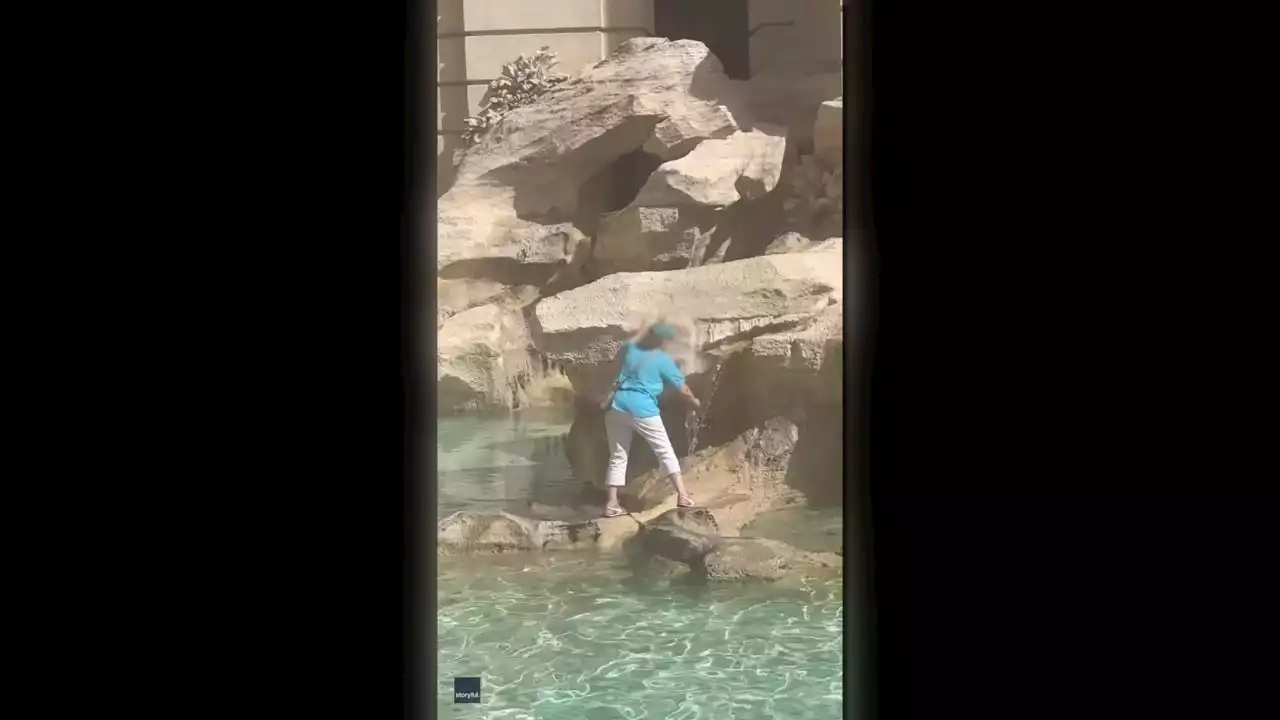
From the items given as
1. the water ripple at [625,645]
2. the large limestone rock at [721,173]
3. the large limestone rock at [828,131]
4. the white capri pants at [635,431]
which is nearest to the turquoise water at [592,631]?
the water ripple at [625,645]

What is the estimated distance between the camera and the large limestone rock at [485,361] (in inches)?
95.7

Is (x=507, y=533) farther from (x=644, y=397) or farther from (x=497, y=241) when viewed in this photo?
(x=497, y=241)

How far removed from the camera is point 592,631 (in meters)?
2.35

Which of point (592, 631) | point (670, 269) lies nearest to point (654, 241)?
point (670, 269)
